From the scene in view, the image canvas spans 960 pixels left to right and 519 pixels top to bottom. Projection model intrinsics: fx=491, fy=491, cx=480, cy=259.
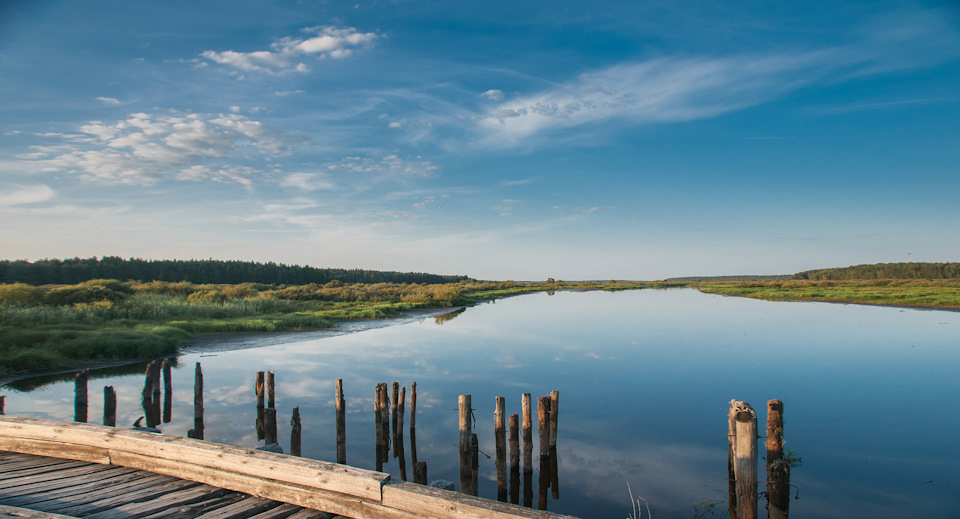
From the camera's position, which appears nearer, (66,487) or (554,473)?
(66,487)

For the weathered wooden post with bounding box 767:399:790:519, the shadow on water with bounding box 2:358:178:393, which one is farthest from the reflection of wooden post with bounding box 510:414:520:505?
the shadow on water with bounding box 2:358:178:393

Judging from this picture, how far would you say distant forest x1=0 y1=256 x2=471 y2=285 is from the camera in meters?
61.3

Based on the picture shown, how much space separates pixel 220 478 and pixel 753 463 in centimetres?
642

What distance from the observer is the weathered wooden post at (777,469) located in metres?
6.48

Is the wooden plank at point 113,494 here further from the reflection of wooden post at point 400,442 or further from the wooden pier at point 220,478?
the reflection of wooden post at point 400,442

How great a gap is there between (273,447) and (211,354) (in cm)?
1782

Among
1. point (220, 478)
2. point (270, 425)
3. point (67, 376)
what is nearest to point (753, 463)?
point (220, 478)

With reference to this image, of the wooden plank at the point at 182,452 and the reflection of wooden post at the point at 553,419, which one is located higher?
the wooden plank at the point at 182,452

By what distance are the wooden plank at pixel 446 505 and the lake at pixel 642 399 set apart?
4.80 metres

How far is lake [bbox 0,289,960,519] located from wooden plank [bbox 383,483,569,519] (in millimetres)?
4804

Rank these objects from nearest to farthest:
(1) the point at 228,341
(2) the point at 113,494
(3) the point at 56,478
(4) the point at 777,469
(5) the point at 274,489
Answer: (5) the point at 274,489 < (2) the point at 113,494 < (3) the point at 56,478 < (4) the point at 777,469 < (1) the point at 228,341

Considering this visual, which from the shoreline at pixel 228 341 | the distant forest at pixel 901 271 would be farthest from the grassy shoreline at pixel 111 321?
the distant forest at pixel 901 271

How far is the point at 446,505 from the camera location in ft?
15.3

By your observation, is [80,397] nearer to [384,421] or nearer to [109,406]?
[109,406]
